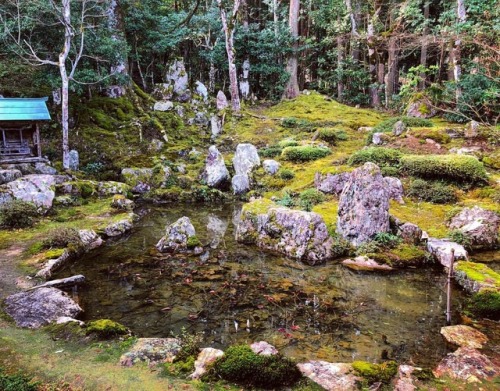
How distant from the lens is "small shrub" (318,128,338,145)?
22.7 m

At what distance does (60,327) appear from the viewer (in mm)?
6820

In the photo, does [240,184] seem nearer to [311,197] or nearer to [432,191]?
[311,197]

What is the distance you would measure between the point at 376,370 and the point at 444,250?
6125 millimetres

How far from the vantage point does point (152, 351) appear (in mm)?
6031

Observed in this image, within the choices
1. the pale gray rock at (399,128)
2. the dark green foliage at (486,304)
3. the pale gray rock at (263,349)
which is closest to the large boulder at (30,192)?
the pale gray rock at (263,349)

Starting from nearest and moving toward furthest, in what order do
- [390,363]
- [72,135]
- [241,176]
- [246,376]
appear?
[246,376] < [390,363] < [241,176] < [72,135]

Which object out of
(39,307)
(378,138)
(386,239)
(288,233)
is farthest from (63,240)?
(378,138)

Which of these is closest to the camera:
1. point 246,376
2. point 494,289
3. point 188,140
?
point 246,376

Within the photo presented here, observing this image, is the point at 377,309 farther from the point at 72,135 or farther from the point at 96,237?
the point at 72,135

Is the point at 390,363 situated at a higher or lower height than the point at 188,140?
lower

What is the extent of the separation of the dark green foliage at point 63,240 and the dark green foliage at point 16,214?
102 inches

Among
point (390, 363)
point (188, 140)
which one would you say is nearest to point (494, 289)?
point (390, 363)

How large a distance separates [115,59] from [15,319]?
785 inches

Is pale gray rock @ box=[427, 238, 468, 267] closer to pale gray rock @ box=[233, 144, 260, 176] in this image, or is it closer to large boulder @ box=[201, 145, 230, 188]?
pale gray rock @ box=[233, 144, 260, 176]
